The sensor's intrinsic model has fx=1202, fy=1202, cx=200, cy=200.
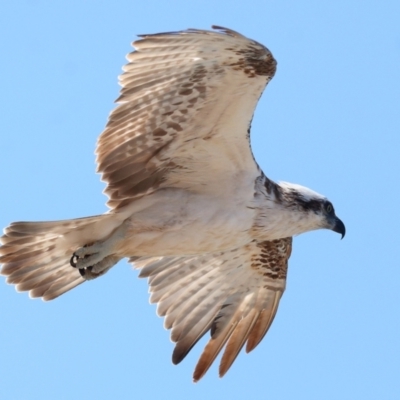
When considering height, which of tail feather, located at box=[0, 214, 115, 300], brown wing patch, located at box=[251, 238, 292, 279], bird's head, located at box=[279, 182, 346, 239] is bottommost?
tail feather, located at box=[0, 214, 115, 300]

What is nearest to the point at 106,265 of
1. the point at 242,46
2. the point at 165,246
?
the point at 165,246

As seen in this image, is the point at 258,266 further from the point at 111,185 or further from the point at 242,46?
the point at 242,46

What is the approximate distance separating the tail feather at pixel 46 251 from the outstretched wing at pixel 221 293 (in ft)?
3.66

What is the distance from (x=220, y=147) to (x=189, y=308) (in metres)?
1.98

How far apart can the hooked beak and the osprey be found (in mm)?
12

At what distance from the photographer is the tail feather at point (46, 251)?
1018 centimetres

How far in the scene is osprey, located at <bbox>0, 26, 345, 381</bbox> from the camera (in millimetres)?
9586

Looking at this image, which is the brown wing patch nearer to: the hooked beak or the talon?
the hooked beak

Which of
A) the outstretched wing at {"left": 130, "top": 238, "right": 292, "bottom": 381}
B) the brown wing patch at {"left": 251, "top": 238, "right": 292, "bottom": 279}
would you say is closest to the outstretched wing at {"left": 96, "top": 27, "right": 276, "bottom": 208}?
the brown wing patch at {"left": 251, "top": 238, "right": 292, "bottom": 279}

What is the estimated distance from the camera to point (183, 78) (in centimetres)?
967

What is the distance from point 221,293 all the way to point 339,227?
1.43 m

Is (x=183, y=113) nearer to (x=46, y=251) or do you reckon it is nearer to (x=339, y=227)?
(x=46, y=251)

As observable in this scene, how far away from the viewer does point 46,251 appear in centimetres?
1045

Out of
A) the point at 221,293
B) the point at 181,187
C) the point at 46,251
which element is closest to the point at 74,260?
the point at 46,251
